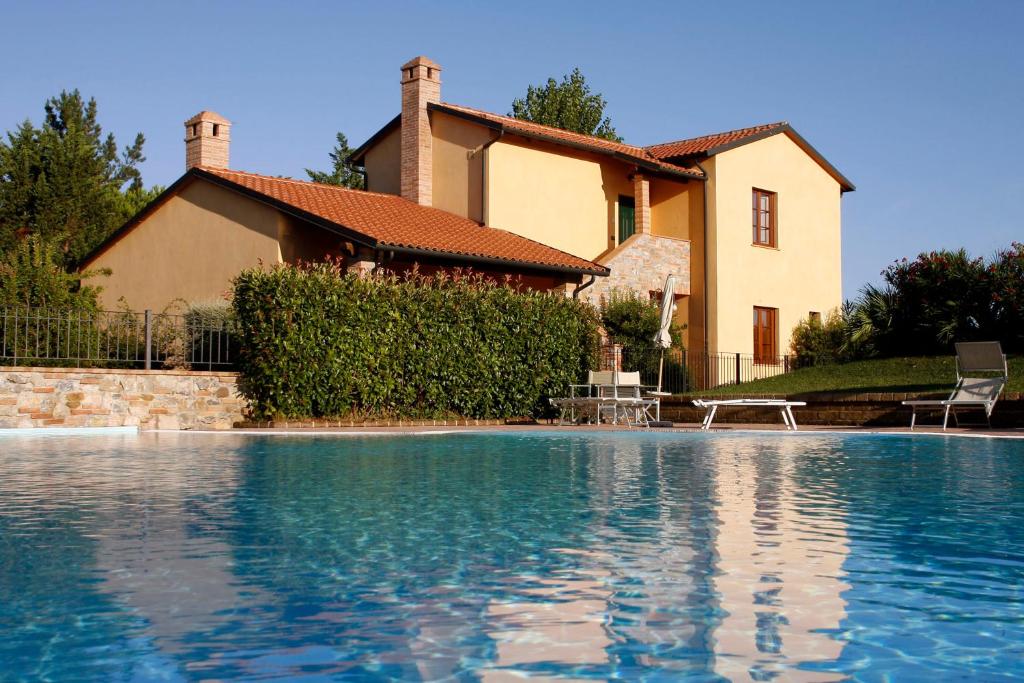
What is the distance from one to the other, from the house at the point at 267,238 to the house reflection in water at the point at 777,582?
44.9ft

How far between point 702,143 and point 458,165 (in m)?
7.98

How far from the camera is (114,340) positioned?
17.2 meters

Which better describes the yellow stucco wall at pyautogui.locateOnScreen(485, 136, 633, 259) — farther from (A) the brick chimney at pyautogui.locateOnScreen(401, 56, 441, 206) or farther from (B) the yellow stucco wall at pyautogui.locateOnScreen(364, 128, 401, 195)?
(B) the yellow stucco wall at pyautogui.locateOnScreen(364, 128, 401, 195)

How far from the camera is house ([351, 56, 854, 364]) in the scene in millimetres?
25688

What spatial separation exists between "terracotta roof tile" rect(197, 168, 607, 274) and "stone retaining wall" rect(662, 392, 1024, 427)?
5805 millimetres

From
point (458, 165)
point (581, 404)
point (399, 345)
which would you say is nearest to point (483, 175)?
point (458, 165)

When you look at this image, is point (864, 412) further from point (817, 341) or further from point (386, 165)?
point (386, 165)

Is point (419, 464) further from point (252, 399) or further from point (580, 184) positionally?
point (580, 184)

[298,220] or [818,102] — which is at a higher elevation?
[818,102]

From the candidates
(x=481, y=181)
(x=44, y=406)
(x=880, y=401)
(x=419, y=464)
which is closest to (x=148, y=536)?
(x=419, y=464)

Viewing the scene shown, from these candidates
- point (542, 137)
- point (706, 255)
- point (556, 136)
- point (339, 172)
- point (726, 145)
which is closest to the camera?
point (542, 137)

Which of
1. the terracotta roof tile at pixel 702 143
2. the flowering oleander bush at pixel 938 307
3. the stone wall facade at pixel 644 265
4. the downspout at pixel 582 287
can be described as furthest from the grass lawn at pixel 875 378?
the terracotta roof tile at pixel 702 143

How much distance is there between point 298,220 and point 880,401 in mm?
12405

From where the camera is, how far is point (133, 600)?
409 centimetres
